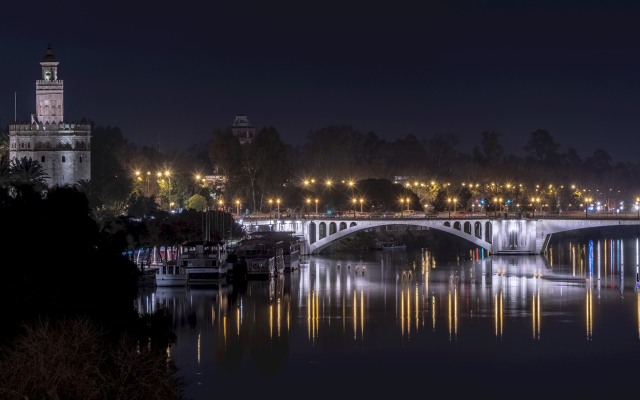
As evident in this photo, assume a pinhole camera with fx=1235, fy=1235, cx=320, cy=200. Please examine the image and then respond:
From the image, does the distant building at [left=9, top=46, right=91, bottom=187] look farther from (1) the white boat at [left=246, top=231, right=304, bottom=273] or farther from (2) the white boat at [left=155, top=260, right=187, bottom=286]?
(2) the white boat at [left=155, top=260, right=187, bottom=286]

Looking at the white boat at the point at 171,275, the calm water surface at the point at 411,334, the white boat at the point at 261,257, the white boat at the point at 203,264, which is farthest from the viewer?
the white boat at the point at 261,257

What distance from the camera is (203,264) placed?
72875 millimetres

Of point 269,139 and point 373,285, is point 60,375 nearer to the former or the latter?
point 373,285

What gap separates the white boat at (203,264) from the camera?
2847 inches

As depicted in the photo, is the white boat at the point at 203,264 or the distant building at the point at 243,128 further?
the distant building at the point at 243,128


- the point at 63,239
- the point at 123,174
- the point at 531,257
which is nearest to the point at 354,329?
the point at 63,239

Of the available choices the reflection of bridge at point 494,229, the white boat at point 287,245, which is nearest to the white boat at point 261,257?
the white boat at point 287,245

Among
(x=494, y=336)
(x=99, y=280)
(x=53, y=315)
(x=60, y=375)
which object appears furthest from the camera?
(x=494, y=336)

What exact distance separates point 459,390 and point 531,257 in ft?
191

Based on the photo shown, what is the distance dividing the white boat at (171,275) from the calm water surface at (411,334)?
1.57m

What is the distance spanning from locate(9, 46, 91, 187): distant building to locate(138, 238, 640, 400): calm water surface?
2560cm

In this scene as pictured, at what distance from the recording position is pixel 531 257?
97.6 metres

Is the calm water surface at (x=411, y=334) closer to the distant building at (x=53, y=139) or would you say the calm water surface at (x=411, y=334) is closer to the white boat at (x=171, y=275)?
the white boat at (x=171, y=275)

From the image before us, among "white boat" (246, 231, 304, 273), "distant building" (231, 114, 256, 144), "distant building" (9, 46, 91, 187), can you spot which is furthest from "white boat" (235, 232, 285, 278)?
"distant building" (231, 114, 256, 144)
